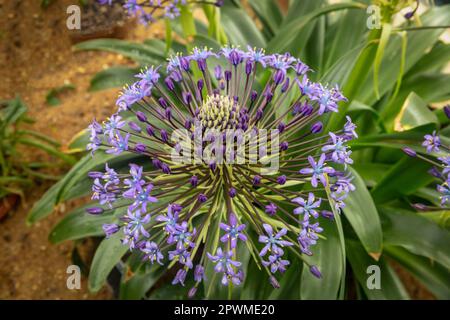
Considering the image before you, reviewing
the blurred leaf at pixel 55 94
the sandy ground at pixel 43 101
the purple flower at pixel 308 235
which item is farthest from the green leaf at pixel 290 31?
the blurred leaf at pixel 55 94

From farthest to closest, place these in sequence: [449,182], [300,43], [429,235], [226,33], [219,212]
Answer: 1. [226,33]
2. [300,43]
3. [429,235]
4. [219,212]
5. [449,182]

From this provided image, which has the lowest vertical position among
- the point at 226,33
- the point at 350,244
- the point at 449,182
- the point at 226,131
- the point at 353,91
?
the point at 350,244

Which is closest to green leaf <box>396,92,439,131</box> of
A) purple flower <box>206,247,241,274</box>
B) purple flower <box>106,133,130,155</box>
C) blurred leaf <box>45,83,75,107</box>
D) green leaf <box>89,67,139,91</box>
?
purple flower <box>206,247,241,274</box>

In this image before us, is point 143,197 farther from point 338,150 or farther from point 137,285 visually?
point 137,285

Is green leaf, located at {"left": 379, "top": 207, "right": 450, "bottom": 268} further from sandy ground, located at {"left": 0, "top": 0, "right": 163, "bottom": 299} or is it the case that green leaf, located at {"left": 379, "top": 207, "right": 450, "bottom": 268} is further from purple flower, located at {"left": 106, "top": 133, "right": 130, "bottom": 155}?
sandy ground, located at {"left": 0, "top": 0, "right": 163, "bottom": 299}

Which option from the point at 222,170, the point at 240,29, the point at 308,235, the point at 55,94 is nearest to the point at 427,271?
the point at 308,235

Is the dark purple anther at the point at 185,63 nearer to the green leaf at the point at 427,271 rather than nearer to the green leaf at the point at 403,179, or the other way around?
the green leaf at the point at 403,179
